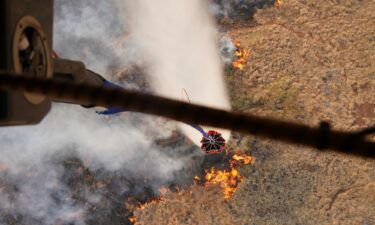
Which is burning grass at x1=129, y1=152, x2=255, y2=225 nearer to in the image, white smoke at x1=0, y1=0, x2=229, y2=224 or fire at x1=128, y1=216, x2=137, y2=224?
fire at x1=128, y1=216, x2=137, y2=224

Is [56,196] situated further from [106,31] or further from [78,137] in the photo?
[106,31]

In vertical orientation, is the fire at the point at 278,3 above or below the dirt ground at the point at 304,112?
above

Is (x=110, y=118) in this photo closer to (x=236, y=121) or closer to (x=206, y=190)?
(x=206, y=190)

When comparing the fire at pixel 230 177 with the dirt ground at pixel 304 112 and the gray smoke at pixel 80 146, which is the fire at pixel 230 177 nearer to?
the dirt ground at pixel 304 112

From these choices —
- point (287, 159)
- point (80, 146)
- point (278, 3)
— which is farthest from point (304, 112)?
point (80, 146)

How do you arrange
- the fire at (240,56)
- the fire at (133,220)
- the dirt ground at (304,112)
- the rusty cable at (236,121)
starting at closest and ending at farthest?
the rusty cable at (236,121) → the dirt ground at (304,112) → the fire at (133,220) → the fire at (240,56)

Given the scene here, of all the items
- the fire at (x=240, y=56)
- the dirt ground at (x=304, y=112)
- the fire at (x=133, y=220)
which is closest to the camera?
the dirt ground at (x=304, y=112)

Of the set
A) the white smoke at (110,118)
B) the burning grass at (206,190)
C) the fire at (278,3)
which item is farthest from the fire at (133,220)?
the fire at (278,3)

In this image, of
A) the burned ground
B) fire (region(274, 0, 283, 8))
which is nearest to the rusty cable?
the burned ground
